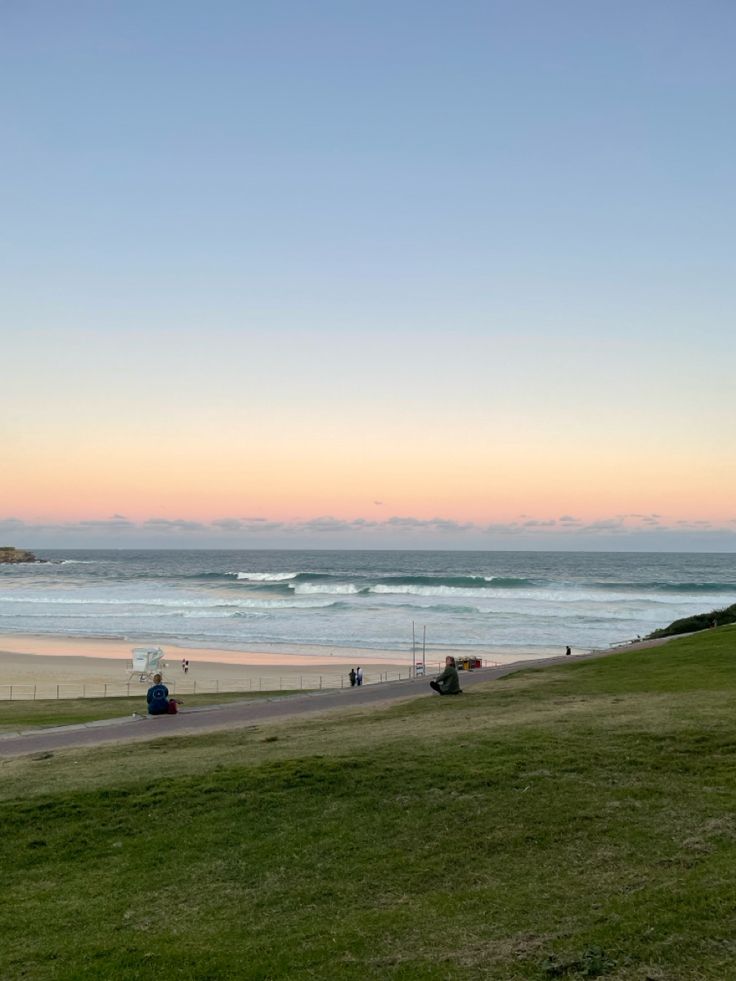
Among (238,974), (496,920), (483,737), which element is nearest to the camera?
(238,974)

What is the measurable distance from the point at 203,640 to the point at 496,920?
49.8 m

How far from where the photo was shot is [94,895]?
827cm

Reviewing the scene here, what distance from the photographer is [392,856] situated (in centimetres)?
853

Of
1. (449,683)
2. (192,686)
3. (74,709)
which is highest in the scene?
(449,683)

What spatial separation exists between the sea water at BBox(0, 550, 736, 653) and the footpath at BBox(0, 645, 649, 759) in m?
25.8

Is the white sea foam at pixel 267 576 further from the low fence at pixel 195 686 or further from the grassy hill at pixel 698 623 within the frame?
the grassy hill at pixel 698 623

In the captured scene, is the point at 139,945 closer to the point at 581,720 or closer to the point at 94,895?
the point at 94,895

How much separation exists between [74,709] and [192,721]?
697cm

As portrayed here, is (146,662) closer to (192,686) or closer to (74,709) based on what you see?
(192,686)

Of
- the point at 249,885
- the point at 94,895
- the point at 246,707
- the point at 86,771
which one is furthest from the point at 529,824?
the point at 246,707

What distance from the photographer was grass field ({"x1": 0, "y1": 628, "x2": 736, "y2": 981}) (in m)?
6.52

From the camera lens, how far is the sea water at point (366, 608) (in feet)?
180

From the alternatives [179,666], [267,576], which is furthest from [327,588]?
[179,666]

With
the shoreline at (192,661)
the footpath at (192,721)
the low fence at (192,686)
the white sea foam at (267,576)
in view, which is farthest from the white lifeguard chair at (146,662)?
the white sea foam at (267,576)
